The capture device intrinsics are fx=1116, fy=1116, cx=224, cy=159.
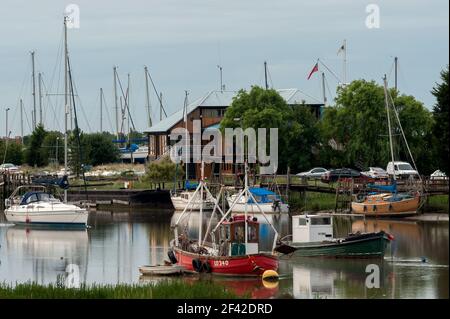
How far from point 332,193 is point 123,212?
74.6ft

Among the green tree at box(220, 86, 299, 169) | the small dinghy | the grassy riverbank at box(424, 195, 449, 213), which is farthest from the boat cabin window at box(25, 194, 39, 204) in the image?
the small dinghy

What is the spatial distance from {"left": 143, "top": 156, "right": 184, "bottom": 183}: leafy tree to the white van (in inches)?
1267

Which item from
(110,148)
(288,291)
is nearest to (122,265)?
(288,291)

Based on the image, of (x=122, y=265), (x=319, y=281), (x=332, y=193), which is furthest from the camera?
(x=332, y=193)

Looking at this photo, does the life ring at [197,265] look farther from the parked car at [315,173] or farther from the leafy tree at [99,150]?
the leafy tree at [99,150]

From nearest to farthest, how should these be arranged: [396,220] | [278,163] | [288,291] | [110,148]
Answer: [288,291]
[396,220]
[278,163]
[110,148]

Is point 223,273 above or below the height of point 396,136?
below

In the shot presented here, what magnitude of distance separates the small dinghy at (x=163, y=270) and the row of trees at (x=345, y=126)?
167ft

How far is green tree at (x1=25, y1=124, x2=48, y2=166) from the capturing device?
171m

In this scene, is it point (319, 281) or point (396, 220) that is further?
point (396, 220)

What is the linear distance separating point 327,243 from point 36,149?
116m

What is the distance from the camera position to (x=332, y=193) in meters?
108

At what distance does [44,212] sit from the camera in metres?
92.2

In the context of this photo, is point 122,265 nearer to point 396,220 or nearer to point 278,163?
point 396,220
